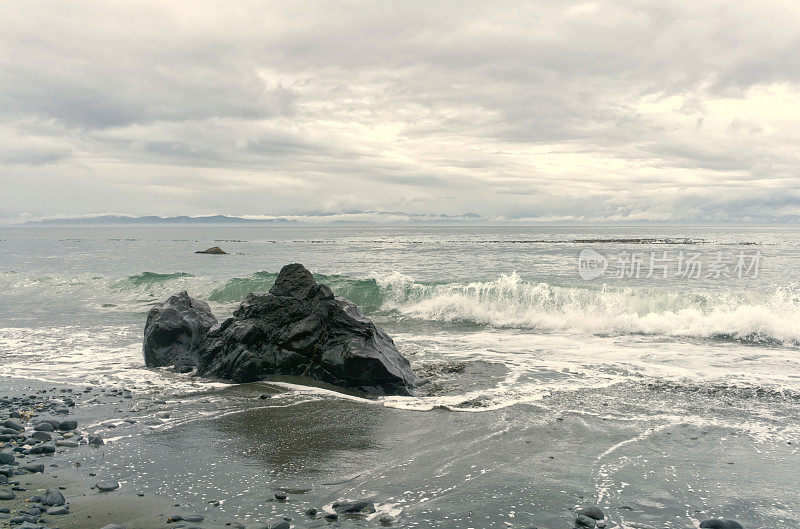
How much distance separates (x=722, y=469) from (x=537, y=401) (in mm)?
3153

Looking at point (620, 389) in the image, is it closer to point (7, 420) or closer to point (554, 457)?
point (554, 457)

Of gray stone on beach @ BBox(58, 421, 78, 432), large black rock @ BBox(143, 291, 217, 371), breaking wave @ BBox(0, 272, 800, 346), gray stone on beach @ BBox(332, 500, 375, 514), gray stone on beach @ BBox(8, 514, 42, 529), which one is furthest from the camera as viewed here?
breaking wave @ BBox(0, 272, 800, 346)

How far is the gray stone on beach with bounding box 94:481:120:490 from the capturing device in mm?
5641

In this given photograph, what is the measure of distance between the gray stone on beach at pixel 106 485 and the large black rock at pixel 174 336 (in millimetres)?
5801

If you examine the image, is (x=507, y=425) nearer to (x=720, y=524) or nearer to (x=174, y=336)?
(x=720, y=524)

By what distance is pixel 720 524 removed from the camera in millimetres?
4965

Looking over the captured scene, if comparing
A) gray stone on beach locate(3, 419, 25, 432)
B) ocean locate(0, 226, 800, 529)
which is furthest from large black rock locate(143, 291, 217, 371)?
gray stone on beach locate(3, 419, 25, 432)

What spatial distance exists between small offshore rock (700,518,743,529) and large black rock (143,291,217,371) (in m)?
9.69

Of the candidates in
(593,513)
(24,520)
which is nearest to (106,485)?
(24,520)

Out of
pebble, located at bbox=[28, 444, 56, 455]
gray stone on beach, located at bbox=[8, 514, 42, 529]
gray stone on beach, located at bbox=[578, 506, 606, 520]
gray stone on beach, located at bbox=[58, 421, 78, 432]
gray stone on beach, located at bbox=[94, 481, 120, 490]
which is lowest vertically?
gray stone on beach, located at bbox=[58, 421, 78, 432]

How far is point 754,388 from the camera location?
1000cm

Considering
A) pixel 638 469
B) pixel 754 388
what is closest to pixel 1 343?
pixel 638 469

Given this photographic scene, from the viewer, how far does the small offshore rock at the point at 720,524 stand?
494 centimetres

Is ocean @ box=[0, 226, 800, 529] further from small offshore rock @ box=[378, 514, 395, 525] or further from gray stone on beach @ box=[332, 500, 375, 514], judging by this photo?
gray stone on beach @ box=[332, 500, 375, 514]
